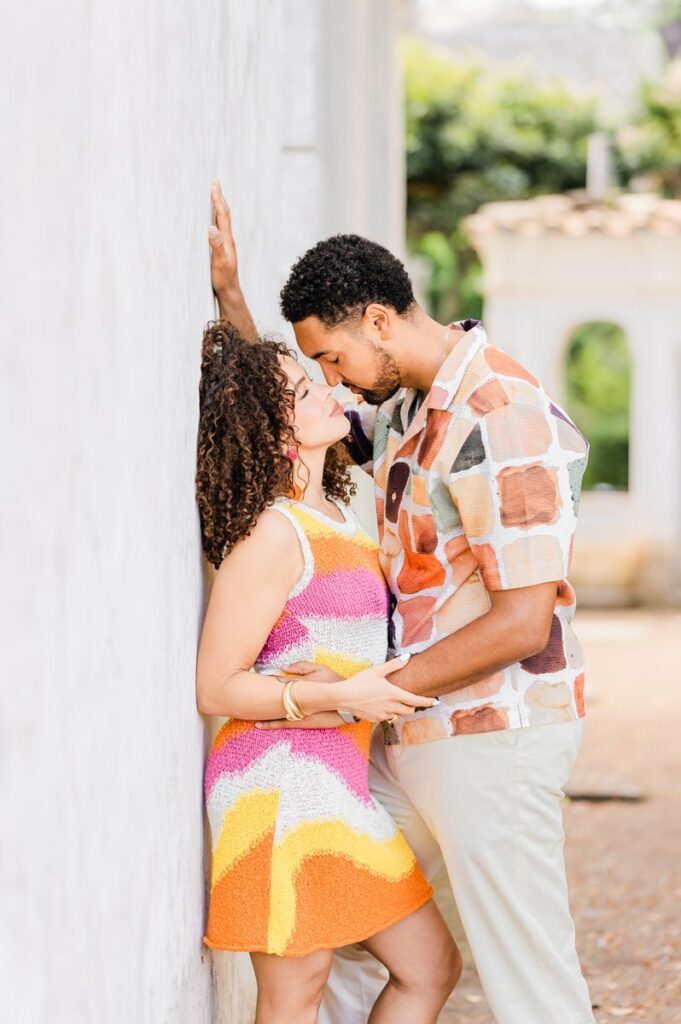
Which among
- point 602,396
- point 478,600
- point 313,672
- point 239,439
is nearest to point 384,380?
point 239,439

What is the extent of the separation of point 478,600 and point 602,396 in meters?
19.7

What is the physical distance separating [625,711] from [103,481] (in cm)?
840

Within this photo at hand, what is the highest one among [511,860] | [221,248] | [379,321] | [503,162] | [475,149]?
[475,149]

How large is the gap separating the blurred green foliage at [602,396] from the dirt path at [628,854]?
868cm

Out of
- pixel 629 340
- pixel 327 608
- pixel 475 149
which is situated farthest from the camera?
pixel 475 149

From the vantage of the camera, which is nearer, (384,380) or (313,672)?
(313,672)

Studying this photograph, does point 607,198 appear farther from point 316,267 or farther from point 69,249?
point 69,249

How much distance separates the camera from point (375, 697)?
248 centimetres

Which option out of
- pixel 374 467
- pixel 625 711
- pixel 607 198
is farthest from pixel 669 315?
pixel 374 467

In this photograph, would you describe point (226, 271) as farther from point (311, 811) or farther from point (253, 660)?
point (311, 811)

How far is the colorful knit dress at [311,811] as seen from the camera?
2.43 m

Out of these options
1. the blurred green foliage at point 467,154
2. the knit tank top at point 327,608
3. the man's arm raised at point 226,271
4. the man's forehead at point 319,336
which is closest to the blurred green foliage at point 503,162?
the blurred green foliage at point 467,154

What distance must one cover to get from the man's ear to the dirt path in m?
2.17

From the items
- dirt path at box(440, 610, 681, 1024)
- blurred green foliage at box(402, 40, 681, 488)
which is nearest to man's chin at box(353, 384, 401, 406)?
dirt path at box(440, 610, 681, 1024)
